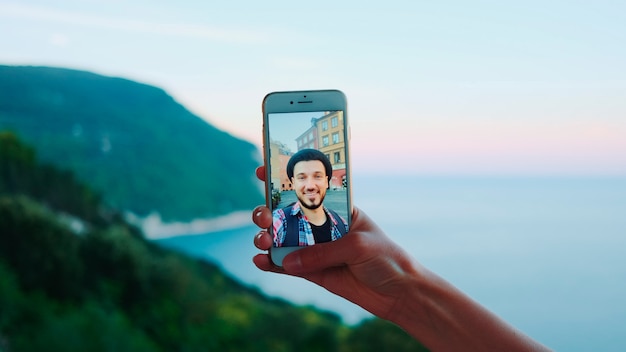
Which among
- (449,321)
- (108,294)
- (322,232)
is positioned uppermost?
(322,232)

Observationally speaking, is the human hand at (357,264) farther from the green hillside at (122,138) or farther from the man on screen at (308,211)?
the green hillside at (122,138)

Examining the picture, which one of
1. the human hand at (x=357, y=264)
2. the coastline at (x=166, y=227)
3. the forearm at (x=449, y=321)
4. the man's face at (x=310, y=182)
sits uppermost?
the man's face at (x=310, y=182)

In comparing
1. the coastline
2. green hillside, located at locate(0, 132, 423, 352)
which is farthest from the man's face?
the coastline

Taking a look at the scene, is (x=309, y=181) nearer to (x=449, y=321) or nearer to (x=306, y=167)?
(x=306, y=167)

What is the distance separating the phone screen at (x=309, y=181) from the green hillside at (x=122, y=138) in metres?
1.73

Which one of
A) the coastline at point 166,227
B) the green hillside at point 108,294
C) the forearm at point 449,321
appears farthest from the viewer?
the coastline at point 166,227

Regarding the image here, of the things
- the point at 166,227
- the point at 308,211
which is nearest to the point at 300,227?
the point at 308,211

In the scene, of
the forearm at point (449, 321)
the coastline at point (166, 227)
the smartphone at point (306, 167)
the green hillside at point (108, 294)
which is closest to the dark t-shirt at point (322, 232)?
the smartphone at point (306, 167)

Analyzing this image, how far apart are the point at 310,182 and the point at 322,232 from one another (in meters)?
0.06

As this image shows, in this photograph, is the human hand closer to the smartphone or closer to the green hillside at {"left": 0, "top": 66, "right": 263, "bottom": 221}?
the smartphone

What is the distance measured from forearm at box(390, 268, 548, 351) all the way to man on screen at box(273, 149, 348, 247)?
0.11m

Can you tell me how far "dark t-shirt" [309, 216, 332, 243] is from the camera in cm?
67

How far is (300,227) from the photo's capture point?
68 cm

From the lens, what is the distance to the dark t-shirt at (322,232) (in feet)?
2.21
